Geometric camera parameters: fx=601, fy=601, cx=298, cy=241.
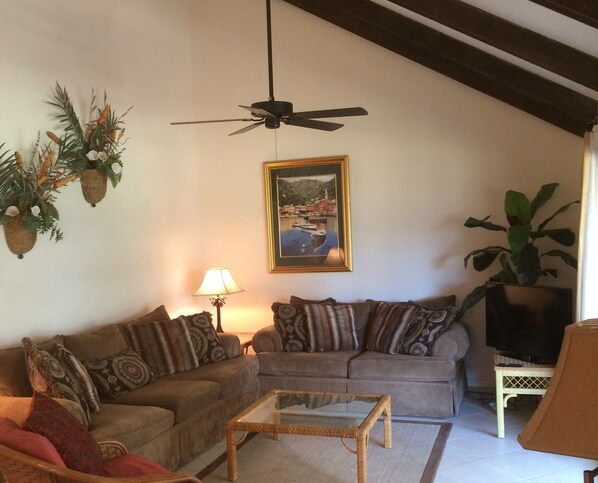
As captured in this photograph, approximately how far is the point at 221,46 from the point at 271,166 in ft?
4.55

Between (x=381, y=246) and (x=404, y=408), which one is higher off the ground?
(x=381, y=246)

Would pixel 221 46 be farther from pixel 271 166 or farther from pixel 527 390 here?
pixel 527 390

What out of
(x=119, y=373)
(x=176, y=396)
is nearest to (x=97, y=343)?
(x=119, y=373)

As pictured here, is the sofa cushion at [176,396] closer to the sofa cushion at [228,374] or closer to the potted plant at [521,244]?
the sofa cushion at [228,374]

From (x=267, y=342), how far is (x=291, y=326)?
27 centimetres

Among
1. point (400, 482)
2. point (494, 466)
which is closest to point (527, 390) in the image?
point (494, 466)

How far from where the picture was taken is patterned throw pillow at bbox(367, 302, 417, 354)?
515 centimetres

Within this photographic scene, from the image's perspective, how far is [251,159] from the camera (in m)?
6.25

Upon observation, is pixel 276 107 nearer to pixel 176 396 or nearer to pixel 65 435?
pixel 176 396

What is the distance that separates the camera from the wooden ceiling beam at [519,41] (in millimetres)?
3695

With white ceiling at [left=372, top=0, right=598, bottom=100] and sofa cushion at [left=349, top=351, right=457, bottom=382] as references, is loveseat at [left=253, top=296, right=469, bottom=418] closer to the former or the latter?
sofa cushion at [left=349, top=351, right=457, bottom=382]

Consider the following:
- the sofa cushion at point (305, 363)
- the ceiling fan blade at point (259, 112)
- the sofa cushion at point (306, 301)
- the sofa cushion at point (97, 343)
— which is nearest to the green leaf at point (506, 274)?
the sofa cushion at point (305, 363)

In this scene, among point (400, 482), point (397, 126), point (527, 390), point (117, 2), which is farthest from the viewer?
point (397, 126)

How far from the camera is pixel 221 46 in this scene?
6297mm
